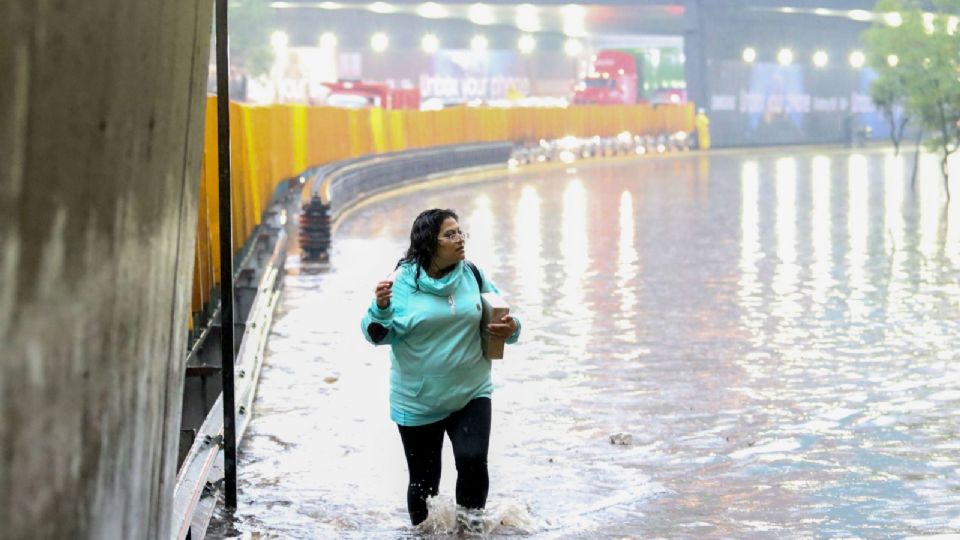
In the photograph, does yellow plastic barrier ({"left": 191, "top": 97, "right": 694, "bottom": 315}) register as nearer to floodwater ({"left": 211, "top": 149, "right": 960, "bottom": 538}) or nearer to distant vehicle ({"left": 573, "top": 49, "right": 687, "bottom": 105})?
floodwater ({"left": 211, "top": 149, "right": 960, "bottom": 538})

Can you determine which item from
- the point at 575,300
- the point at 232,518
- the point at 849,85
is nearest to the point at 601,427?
the point at 232,518

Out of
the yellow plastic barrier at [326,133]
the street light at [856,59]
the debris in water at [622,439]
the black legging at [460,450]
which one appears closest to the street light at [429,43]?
the yellow plastic barrier at [326,133]

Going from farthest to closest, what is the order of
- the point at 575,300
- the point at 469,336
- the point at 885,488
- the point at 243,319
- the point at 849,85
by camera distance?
the point at 849,85
the point at 575,300
the point at 243,319
the point at 885,488
the point at 469,336

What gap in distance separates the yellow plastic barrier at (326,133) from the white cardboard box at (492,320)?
4.70 ft

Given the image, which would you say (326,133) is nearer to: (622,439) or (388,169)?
(388,169)

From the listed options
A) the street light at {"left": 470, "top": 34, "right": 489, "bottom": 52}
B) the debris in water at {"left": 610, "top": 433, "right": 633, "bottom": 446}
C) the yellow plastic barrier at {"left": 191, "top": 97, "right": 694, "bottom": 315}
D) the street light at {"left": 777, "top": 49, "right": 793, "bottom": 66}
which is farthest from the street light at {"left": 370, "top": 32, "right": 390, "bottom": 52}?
the debris in water at {"left": 610, "top": 433, "right": 633, "bottom": 446}

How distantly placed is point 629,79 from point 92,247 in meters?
92.0

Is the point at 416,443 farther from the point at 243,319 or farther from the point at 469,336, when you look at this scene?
the point at 243,319

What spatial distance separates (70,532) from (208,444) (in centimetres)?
519

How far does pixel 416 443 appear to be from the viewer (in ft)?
22.8

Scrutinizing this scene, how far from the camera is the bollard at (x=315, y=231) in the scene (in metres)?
21.7

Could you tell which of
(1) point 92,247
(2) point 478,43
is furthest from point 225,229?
(2) point 478,43

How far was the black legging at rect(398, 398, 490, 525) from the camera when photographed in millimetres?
6887

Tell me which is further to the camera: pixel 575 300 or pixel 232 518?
pixel 575 300
